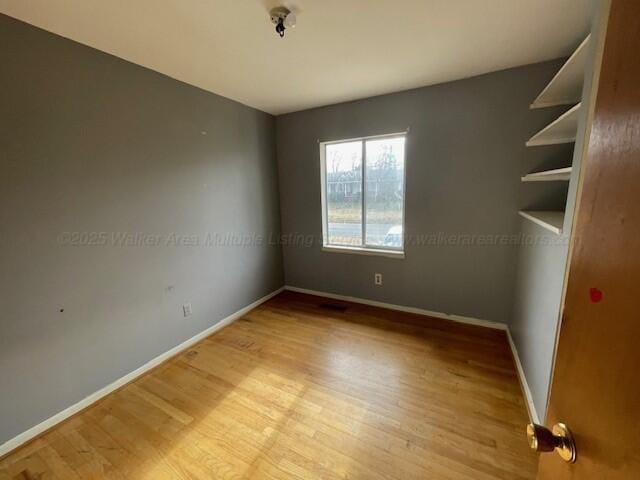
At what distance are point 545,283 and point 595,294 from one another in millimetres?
1342

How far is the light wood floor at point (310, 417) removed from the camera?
4.50 ft

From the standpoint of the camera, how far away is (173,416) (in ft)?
5.59

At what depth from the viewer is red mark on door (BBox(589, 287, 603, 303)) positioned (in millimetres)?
469

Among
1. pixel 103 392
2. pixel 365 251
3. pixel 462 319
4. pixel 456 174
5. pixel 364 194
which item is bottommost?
pixel 103 392

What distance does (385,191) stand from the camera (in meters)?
3.00

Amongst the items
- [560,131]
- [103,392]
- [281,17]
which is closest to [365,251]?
[560,131]

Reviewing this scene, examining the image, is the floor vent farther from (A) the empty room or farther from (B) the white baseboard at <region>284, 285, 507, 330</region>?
(B) the white baseboard at <region>284, 285, 507, 330</region>

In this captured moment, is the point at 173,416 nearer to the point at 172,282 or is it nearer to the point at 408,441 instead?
the point at 172,282

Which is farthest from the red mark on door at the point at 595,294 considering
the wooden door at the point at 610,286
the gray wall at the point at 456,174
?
the gray wall at the point at 456,174

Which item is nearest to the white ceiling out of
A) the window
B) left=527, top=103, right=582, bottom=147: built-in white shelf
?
left=527, top=103, right=582, bottom=147: built-in white shelf

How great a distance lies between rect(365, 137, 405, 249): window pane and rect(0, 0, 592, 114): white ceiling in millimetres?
686

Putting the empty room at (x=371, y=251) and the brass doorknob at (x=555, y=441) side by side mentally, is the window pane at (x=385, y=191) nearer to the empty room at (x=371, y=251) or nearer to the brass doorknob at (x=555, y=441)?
the empty room at (x=371, y=251)

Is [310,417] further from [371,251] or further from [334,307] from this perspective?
[371,251]

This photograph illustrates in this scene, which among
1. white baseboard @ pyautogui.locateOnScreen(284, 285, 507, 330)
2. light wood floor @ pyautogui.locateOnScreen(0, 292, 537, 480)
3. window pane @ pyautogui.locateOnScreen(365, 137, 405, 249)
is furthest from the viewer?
window pane @ pyautogui.locateOnScreen(365, 137, 405, 249)
